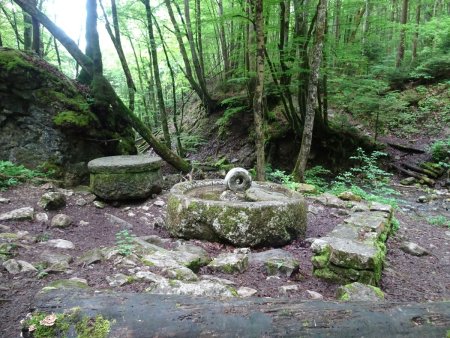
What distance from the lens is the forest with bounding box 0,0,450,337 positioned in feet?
6.35

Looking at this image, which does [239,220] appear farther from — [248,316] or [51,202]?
[51,202]

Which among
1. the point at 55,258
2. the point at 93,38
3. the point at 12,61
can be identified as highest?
the point at 93,38

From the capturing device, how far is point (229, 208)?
414 centimetres

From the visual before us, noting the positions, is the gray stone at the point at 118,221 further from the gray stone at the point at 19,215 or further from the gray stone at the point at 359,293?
the gray stone at the point at 359,293

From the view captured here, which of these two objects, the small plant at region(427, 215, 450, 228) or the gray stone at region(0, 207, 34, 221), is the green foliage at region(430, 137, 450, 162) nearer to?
the small plant at region(427, 215, 450, 228)

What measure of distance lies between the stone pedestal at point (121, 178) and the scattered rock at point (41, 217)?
1.24 m

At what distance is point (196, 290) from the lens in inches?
104

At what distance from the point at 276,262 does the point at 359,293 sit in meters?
0.89

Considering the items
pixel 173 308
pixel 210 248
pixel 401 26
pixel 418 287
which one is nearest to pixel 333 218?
pixel 418 287

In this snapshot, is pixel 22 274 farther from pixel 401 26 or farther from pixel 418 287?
pixel 401 26

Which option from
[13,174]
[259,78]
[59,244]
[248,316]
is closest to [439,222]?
[259,78]

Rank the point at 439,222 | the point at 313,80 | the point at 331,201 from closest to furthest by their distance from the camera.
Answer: the point at 331,201 < the point at 439,222 < the point at 313,80

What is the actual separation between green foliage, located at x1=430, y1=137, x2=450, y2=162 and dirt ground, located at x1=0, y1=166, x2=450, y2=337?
17.1ft

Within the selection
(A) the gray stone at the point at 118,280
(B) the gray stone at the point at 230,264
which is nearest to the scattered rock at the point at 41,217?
(A) the gray stone at the point at 118,280
